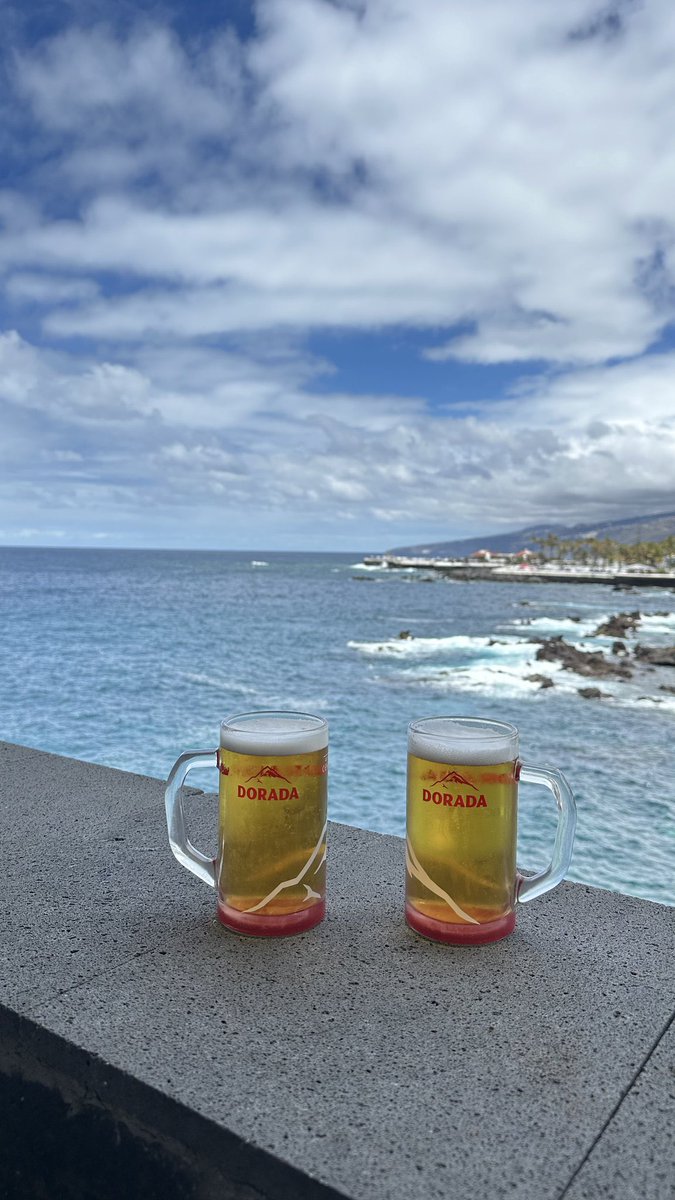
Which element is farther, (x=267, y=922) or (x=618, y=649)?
(x=618, y=649)

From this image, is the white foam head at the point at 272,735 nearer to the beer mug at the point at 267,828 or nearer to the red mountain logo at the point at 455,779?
the beer mug at the point at 267,828

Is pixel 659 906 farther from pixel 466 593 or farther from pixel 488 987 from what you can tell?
pixel 466 593

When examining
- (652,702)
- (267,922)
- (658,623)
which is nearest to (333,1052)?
(267,922)

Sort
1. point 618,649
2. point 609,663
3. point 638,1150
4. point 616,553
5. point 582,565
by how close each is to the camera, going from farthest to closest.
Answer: point 582,565 → point 616,553 → point 618,649 → point 609,663 → point 638,1150

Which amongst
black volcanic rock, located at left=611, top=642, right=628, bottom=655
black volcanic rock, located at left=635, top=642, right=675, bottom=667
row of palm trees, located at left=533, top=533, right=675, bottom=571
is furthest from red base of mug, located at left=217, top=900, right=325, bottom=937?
row of palm trees, located at left=533, top=533, right=675, bottom=571

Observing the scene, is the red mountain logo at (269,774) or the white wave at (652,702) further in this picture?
the white wave at (652,702)

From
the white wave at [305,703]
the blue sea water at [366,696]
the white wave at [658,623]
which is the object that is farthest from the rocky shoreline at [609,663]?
the white wave at [658,623]

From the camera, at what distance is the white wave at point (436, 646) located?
95.7ft

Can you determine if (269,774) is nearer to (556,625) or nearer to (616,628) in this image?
(616,628)

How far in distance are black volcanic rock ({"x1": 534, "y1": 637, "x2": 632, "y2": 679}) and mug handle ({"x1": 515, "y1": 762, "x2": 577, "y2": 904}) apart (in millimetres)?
23306

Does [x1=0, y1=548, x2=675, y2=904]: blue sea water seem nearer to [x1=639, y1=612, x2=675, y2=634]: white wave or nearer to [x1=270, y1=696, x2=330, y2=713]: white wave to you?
[x1=270, y1=696, x2=330, y2=713]: white wave

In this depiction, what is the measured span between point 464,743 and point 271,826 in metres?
0.31

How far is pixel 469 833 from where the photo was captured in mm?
1213

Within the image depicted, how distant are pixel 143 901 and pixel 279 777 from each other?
0.42 m
